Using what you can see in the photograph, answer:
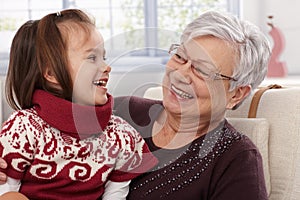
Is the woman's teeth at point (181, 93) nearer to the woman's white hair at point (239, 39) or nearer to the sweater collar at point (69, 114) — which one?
the woman's white hair at point (239, 39)

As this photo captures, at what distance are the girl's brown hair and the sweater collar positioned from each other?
3 cm

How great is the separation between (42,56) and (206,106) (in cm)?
51

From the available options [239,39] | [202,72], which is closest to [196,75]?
[202,72]

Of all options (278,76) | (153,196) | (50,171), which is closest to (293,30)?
(278,76)

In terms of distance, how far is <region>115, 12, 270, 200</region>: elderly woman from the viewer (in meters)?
1.54

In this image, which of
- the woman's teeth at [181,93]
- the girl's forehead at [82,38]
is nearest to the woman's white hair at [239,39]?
the woman's teeth at [181,93]

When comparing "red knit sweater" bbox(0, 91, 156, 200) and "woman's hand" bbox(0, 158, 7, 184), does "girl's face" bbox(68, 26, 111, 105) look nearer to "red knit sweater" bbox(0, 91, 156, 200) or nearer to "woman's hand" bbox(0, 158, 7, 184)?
"red knit sweater" bbox(0, 91, 156, 200)

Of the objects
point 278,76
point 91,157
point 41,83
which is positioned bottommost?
point 278,76

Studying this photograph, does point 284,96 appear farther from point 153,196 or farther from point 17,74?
point 17,74

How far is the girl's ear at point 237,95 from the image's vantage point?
5.56 feet

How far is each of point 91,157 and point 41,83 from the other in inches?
9.1

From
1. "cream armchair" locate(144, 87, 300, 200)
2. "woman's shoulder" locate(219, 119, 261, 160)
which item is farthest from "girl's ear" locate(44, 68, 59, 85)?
"cream armchair" locate(144, 87, 300, 200)

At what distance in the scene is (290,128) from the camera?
1.72 metres

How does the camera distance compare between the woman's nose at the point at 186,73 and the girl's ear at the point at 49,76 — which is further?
the woman's nose at the point at 186,73
